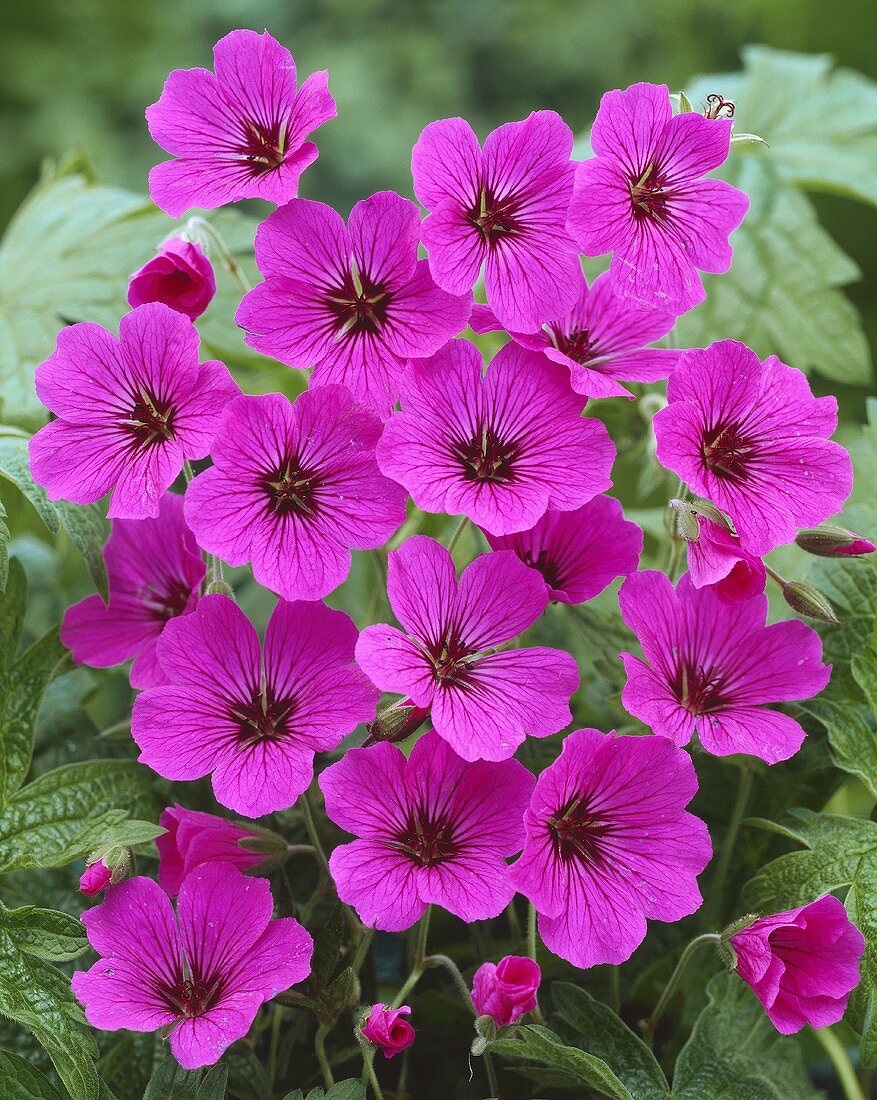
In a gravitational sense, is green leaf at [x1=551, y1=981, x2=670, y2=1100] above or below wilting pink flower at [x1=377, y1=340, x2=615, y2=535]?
below

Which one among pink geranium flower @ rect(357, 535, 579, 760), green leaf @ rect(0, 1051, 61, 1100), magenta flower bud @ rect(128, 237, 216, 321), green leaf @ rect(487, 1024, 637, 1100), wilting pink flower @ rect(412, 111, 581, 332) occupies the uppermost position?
wilting pink flower @ rect(412, 111, 581, 332)

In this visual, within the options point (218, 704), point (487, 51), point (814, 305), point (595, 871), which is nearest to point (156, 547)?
point (218, 704)

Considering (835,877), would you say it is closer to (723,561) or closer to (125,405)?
(723,561)

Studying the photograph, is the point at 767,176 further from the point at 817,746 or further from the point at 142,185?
the point at 142,185

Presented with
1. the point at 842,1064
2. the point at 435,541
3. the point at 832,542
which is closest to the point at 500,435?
the point at 435,541

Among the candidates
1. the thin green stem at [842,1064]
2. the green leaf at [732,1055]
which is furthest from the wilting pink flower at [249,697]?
the thin green stem at [842,1064]

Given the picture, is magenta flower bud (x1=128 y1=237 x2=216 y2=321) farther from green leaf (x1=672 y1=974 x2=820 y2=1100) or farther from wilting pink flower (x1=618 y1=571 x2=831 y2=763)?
green leaf (x1=672 y1=974 x2=820 y2=1100)

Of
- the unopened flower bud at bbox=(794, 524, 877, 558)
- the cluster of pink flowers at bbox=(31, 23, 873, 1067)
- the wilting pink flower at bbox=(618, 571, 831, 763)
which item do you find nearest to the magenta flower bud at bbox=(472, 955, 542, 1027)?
the cluster of pink flowers at bbox=(31, 23, 873, 1067)
